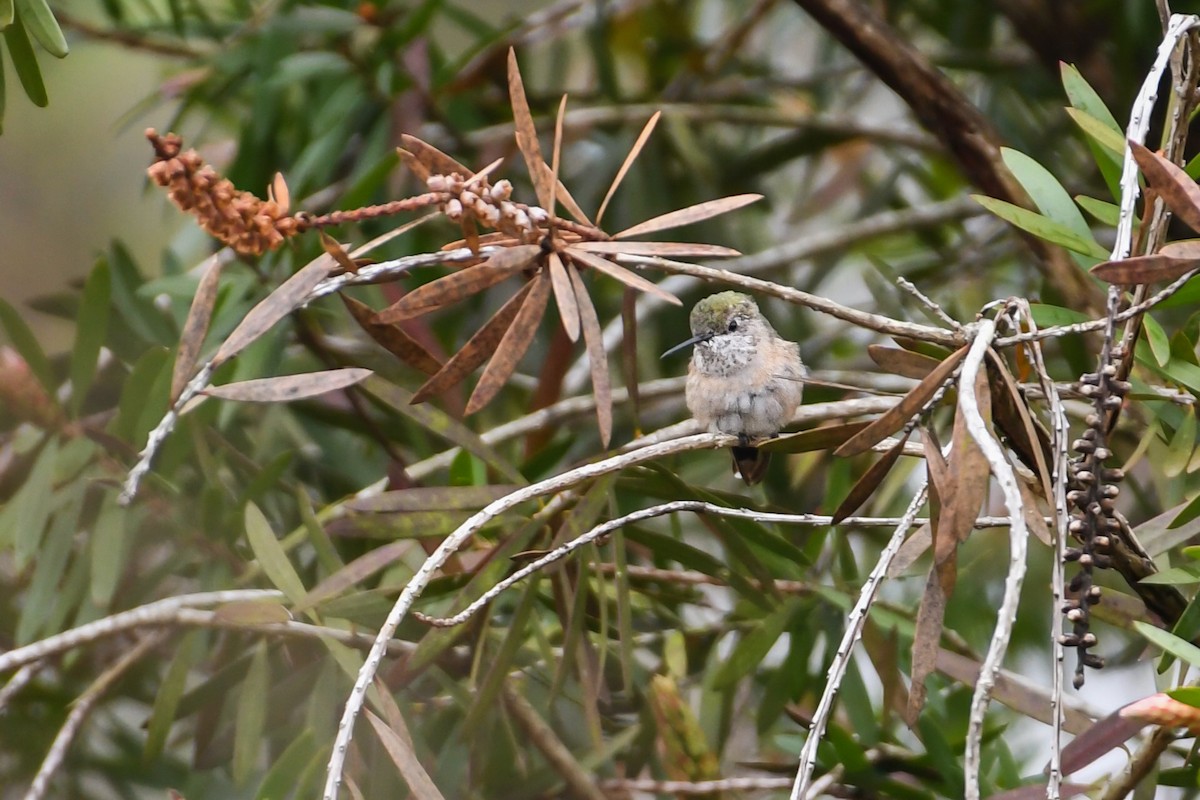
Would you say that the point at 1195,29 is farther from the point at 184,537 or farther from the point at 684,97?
the point at 684,97

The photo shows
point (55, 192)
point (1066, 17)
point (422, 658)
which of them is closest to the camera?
point (422, 658)

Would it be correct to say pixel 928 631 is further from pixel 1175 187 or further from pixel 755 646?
pixel 755 646

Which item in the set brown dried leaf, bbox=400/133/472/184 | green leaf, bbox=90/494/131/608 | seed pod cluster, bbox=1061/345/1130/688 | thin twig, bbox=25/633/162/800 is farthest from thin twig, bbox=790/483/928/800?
green leaf, bbox=90/494/131/608

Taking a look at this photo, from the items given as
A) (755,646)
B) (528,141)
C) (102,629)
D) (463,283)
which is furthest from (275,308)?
(755,646)

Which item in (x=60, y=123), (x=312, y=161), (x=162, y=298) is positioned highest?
(x=60, y=123)

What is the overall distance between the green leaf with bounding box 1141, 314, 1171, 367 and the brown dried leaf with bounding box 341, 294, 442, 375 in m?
0.77

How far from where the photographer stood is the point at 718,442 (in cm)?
166

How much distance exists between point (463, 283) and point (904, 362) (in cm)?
45

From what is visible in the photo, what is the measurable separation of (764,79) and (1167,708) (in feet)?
9.01

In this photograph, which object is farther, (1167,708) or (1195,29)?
(1195,29)

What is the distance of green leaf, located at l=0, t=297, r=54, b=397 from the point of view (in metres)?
1.73

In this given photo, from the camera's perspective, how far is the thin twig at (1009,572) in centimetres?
91

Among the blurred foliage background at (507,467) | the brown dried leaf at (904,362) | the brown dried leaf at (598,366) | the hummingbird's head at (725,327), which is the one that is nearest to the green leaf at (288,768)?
the blurred foliage background at (507,467)

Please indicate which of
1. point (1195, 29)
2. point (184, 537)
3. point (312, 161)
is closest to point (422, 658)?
point (184, 537)
